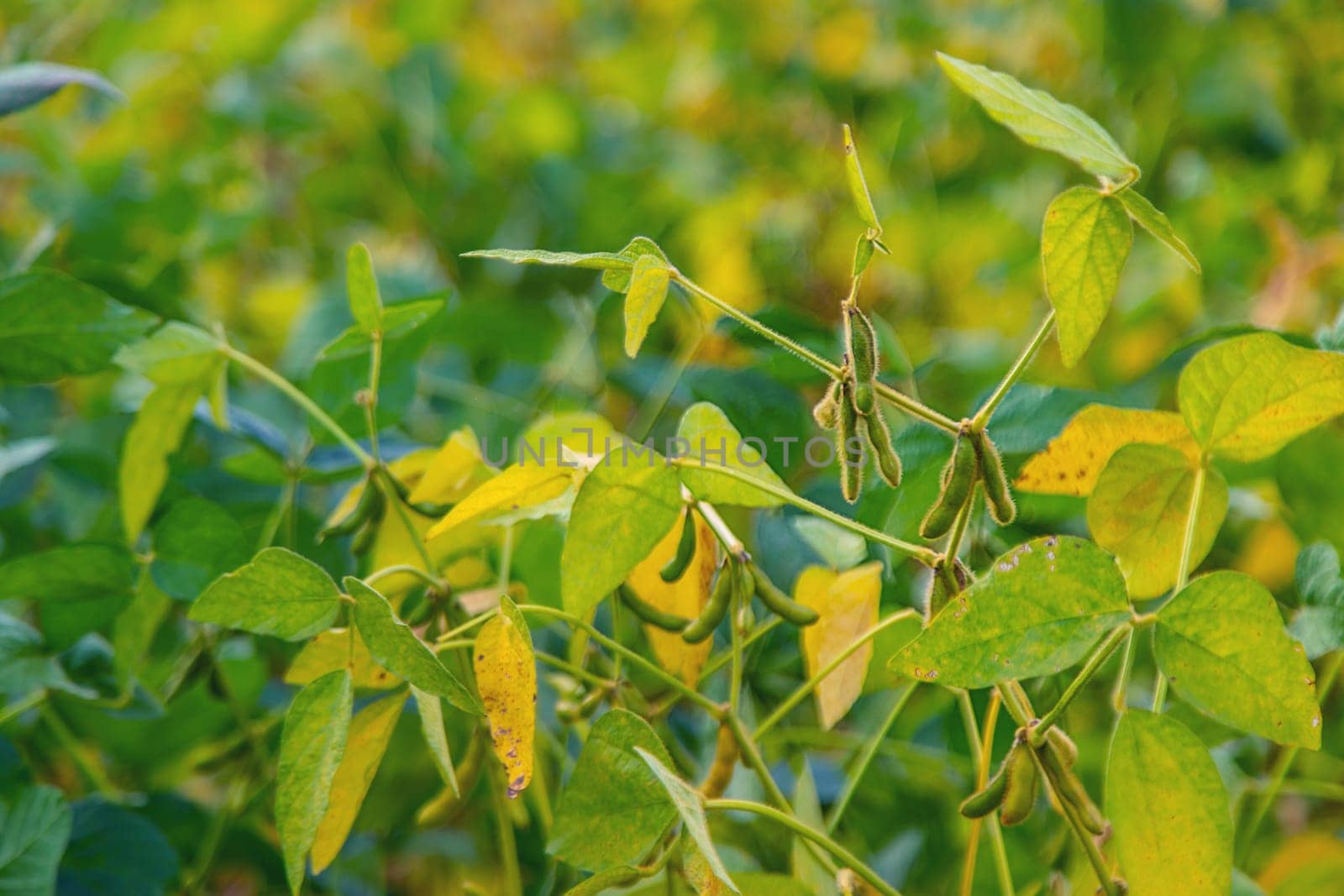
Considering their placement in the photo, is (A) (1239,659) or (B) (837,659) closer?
(A) (1239,659)

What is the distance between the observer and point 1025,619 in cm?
38

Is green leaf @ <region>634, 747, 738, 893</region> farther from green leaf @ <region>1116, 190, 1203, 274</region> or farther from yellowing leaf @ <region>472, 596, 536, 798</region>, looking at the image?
green leaf @ <region>1116, 190, 1203, 274</region>

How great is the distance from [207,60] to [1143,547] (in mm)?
1226

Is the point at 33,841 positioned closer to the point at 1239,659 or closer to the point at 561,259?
the point at 561,259

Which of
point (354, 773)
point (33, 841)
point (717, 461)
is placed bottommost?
point (33, 841)

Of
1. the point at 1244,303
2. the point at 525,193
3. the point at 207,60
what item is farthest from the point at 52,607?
the point at 1244,303

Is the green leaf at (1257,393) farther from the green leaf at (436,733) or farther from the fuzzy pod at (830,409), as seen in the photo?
the green leaf at (436,733)

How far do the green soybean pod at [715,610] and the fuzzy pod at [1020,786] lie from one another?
0.12 meters

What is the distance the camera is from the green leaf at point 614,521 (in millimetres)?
431

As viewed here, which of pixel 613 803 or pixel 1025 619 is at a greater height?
pixel 1025 619

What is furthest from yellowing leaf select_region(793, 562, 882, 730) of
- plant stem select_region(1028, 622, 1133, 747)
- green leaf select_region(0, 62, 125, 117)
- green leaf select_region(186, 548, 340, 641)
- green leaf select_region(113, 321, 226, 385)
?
green leaf select_region(0, 62, 125, 117)

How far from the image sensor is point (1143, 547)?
1.59 feet

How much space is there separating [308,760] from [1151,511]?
0.33m

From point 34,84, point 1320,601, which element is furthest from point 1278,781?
point 34,84
